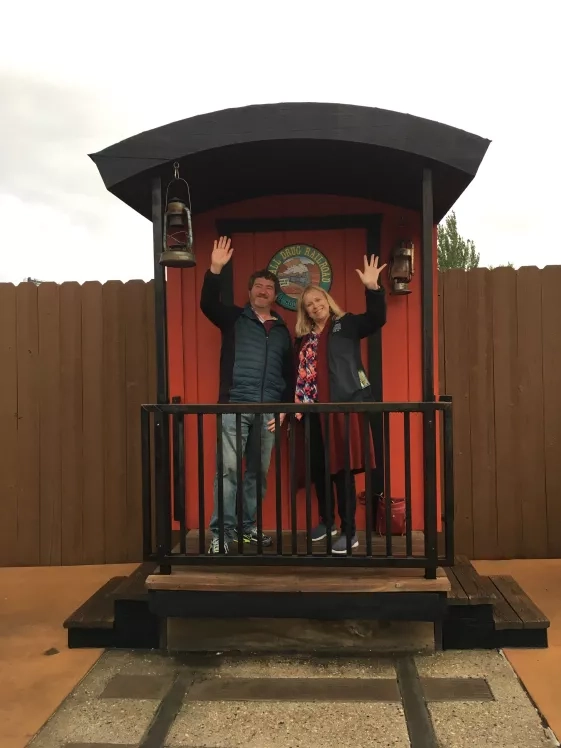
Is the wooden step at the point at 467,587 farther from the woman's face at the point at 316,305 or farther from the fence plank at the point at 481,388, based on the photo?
the woman's face at the point at 316,305

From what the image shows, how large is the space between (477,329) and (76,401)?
301cm

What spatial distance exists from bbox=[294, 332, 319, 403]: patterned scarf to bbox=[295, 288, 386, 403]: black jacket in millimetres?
122

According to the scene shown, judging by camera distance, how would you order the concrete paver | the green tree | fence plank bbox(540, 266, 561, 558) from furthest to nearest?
the green tree, fence plank bbox(540, 266, 561, 558), the concrete paver

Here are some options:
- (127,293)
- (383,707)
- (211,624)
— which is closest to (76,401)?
(127,293)

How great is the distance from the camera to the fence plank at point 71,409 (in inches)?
174

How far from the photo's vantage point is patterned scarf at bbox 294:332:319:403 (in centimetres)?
354

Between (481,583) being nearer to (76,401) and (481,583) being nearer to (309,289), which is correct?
(309,289)

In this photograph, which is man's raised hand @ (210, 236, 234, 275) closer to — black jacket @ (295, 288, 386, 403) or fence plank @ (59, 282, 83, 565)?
black jacket @ (295, 288, 386, 403)

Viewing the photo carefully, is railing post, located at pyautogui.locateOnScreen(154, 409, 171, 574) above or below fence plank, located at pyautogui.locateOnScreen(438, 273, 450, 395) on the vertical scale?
below

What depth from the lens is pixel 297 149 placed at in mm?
3145

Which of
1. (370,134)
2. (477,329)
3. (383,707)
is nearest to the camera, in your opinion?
(383,707)

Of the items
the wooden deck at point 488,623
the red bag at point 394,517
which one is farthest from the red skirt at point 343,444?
the wooden deck at point 488,623

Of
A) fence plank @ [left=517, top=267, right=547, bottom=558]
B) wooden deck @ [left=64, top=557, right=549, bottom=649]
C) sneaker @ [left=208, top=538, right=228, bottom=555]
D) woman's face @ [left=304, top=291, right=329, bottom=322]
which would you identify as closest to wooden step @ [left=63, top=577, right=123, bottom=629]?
wooden deck @ [left=64, top=557, right=549, bottom=649]

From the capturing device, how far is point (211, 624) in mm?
3133
